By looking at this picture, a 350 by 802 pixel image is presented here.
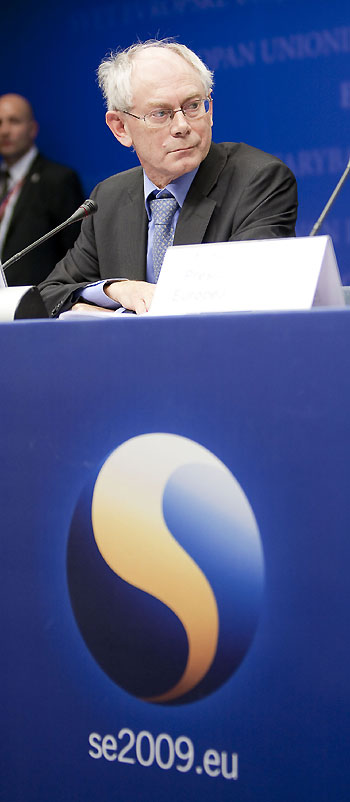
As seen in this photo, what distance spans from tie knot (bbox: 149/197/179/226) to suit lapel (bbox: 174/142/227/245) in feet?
0.14

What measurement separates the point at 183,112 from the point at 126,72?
190 mm

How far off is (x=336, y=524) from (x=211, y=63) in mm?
3030

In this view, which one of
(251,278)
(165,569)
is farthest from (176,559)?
(251,278)

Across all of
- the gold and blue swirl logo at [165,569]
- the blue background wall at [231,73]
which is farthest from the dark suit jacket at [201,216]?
the blue background wall at [231,73]

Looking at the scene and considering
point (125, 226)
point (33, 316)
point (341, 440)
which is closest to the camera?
point (341, 440)

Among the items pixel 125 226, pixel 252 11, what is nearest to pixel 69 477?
pixel 125 226

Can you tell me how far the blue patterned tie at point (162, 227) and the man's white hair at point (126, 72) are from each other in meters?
0.25

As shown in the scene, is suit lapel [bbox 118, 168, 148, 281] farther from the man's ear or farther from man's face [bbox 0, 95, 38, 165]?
man's face [bbox 0, 95, 38, 165]

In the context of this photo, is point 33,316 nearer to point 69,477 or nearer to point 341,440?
point 69,477

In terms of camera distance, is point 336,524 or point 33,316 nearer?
point 336,524

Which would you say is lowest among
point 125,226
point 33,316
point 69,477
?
point 69,477

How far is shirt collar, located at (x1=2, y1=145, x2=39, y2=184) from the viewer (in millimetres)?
3863

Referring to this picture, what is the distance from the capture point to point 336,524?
94 centimetres

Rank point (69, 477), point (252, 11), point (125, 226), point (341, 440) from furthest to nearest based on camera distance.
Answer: point (252, 11) < point (125, 226) < point (69, 477) < point (341, 440)
